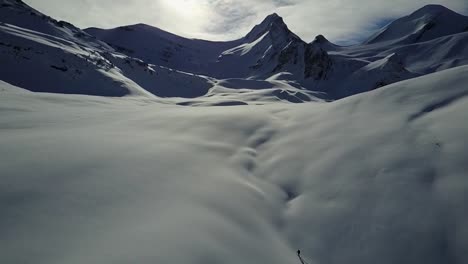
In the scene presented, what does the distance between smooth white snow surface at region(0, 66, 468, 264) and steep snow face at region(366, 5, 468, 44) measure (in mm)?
161707

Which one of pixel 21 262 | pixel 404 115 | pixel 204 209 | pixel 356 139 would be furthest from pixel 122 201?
pixel 404 115

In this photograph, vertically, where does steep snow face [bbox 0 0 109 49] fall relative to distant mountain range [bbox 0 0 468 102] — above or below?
above

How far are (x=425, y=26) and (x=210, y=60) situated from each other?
106 meters

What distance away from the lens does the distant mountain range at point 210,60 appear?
38.9 metres

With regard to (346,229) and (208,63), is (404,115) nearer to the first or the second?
(346,229)

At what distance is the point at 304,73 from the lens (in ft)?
342

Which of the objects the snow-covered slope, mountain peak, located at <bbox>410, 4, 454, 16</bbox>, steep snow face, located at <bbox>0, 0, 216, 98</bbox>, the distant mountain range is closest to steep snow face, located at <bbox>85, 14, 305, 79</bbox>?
the snow-covered slope

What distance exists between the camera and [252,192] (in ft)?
16.7

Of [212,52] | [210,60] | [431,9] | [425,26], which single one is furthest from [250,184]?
[431,9]

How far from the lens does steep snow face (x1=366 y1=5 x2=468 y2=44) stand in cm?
14150

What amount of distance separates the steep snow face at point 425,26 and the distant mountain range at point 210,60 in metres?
0.48

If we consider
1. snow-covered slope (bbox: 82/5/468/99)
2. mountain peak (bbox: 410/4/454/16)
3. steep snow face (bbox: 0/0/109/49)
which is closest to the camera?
steep snow face (bbox: 0/0/109/49)

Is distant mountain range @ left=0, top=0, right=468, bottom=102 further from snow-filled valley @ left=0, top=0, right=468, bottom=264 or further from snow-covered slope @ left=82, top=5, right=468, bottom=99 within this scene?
snow-filled valley @ left=0, top=0, right=468, bottom=264

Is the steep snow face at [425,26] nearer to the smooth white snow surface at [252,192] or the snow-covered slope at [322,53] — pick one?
the snow-covered slope at [322,53]
